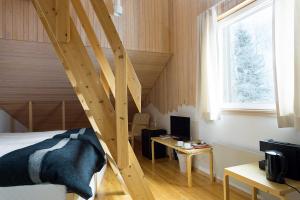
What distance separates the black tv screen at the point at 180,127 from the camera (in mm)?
3443

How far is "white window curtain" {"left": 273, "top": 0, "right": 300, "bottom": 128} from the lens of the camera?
1.93 metres

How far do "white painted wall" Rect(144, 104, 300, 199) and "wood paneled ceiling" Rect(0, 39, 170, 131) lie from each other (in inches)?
56.1

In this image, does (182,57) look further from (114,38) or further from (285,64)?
(114,38)

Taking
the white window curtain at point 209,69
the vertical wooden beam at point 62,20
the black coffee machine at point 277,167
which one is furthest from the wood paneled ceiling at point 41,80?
the black coffee machine at point 277,167

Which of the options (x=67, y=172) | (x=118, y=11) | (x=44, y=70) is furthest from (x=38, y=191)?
(x=44, y=70)

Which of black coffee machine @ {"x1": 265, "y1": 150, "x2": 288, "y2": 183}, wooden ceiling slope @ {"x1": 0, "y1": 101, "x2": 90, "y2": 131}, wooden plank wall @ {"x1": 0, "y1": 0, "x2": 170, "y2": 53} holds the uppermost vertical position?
wooden plank wall @ {"x1": 0, "y1": 0, "x2": 170, "y2": 53}

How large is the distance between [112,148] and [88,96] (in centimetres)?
47

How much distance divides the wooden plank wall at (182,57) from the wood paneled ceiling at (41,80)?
1.00 feet

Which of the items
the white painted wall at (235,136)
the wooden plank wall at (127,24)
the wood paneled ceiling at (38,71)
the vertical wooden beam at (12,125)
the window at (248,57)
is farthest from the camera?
the vertical wooden beam at (12,125)

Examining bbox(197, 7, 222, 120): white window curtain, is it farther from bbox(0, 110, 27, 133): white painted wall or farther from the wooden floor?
bbox(0, 110, 27, 133): white painted wall

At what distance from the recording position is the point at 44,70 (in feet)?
12.1

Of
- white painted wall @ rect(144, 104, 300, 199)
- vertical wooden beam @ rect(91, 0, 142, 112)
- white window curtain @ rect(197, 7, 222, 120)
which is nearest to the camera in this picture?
vertical wooden beam @ rect(91, 0, 142, 112)

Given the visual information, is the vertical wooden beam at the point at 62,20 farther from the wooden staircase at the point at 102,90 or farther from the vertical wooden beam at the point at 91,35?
the vertical wooden beam at the point at 91,35

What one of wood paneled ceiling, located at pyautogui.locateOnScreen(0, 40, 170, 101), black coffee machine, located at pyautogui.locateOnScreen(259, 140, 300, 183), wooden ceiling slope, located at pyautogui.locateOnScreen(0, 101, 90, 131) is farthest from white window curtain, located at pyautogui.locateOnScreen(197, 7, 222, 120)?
wooden ceiling slope, located at pyautogui.locateOnScreen(0, 101, 90, 131)
